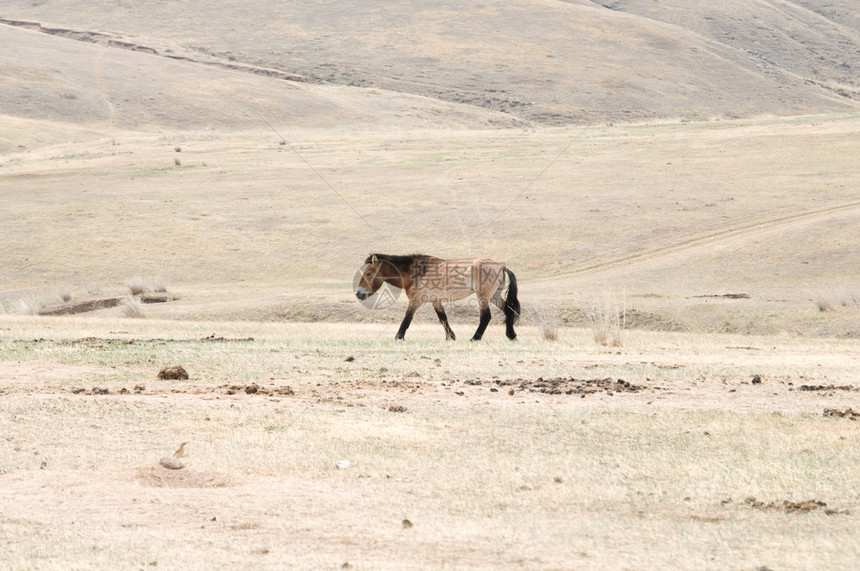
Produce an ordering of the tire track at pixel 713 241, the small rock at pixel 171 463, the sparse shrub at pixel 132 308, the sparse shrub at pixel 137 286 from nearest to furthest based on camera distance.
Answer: the small rock at pixel 171 463, the sparse shrub at pixel 132 308, the sparse shrub at pixel 137 286, the tire track at pixel 713 241

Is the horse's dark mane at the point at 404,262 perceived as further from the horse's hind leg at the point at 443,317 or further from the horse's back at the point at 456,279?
the horse's hind leg at the point at 443,317

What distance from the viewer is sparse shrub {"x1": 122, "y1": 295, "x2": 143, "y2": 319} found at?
22.5 meters

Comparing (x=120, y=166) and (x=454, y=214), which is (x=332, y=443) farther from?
(x=120, y=166)

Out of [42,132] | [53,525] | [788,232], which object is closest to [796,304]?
[788,232]

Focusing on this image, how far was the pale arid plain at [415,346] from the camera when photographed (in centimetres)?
674

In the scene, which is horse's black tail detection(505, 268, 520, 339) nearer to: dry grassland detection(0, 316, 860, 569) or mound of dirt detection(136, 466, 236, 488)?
dry grassland detection(0, 316, 860, 569)

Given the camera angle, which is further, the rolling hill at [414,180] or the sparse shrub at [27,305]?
the rolling hill at [414,180]

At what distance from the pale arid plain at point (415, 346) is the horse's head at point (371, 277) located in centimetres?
87

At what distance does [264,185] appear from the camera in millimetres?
38250

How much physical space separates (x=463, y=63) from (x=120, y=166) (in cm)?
5729

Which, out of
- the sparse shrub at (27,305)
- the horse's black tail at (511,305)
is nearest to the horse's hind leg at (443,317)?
the horse's black tail at (511,305)

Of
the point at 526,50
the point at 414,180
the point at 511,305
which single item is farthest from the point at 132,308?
the point at 526,50

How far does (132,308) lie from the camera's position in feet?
74.4

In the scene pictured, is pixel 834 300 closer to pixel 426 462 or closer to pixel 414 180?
pixel 426 462
